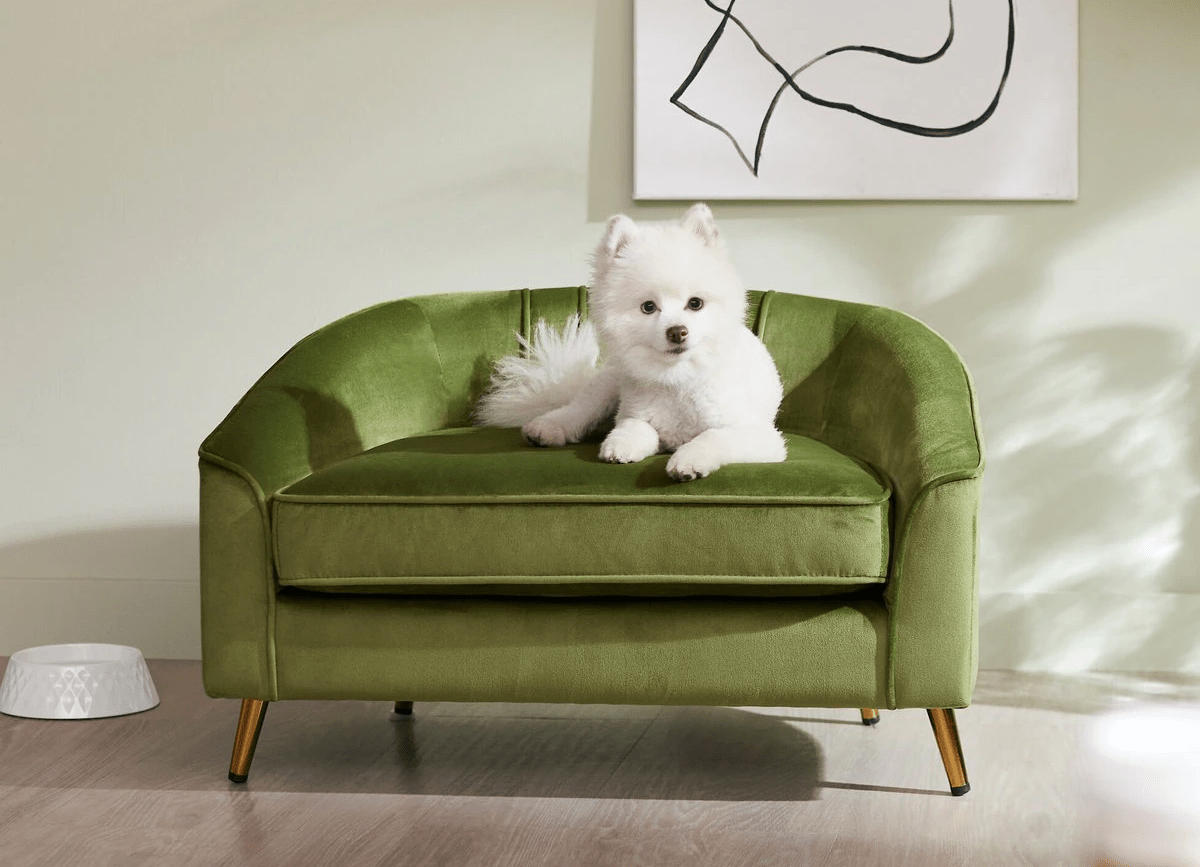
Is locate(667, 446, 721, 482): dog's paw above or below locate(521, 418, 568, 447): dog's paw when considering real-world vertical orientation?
below

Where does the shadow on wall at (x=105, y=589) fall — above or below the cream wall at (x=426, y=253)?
below

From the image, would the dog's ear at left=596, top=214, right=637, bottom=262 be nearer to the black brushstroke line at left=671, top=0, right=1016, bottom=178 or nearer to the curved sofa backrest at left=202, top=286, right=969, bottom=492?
the curved sofa backrest at left=202, top=286, right=969, bottom=492

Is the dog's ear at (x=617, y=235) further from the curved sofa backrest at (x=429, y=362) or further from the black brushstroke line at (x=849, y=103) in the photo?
the black brushstroke line at (x=849, y=103)

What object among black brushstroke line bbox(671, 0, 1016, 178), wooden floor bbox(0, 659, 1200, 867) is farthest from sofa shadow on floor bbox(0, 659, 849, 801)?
black brushstroke line bbox(671, 0, 1016, 178)

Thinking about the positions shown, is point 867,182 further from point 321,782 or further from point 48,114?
point 48,114

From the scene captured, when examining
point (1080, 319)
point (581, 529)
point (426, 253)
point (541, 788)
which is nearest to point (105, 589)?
point (426, 253)

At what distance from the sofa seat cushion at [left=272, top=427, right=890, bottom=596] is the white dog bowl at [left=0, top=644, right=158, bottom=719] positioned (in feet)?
2.40

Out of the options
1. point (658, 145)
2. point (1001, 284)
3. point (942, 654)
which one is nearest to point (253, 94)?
point (658, 145)

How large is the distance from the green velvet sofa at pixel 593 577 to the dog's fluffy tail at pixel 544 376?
343mm

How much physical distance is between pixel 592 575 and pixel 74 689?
1.16 metres

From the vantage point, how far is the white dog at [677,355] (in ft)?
6.14

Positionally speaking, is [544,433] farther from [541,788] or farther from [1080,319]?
[1080,319]

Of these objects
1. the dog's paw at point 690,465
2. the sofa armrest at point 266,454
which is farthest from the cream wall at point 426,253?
the dog's paw at point 690,465

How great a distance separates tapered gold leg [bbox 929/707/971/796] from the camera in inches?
72.5
